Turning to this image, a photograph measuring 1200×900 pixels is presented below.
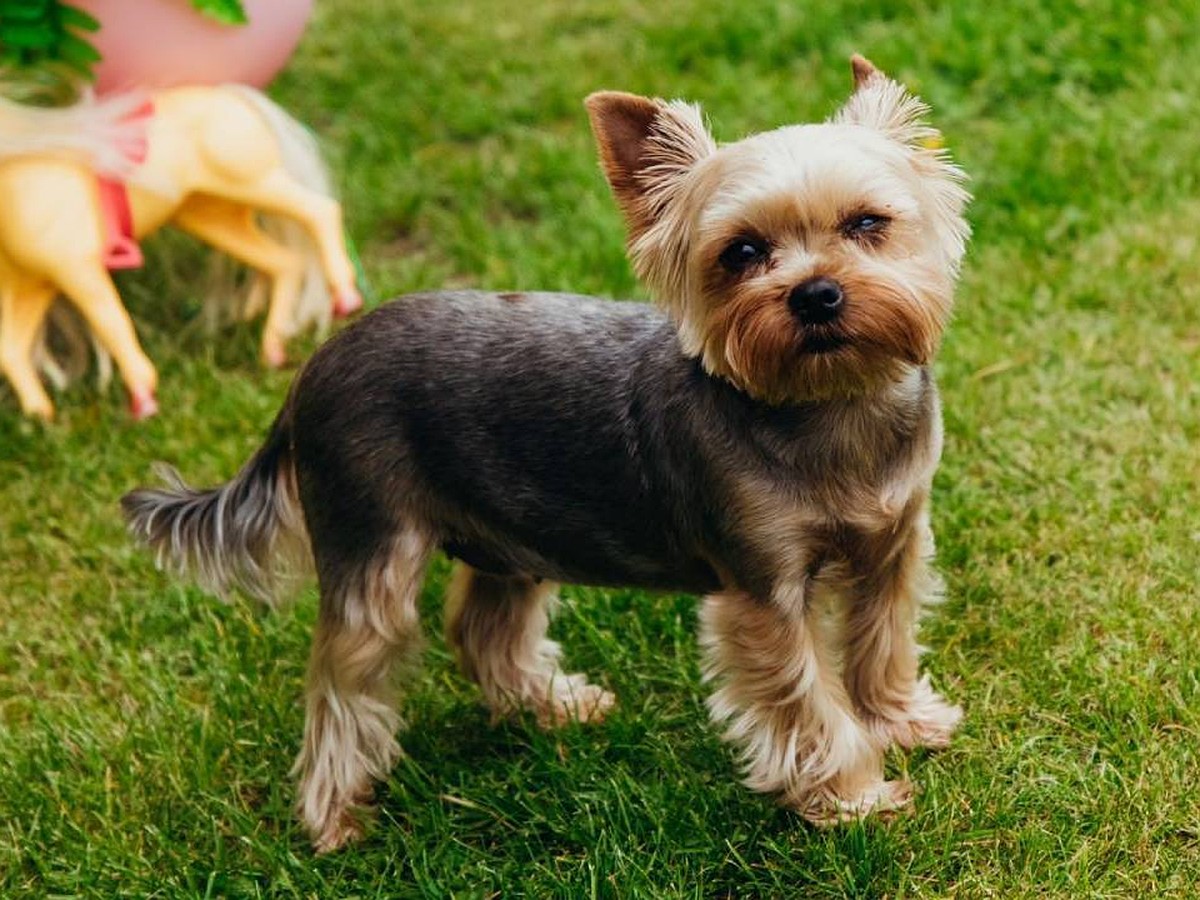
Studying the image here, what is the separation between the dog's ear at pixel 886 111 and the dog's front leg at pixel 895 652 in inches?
34.4

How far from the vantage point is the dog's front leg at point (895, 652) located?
3688 mm

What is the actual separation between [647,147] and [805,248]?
467mm

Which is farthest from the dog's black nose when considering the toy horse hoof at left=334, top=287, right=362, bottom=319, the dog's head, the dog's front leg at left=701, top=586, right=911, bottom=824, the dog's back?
the toy horse hoof at left=334, top=287, right=362, bottom=319

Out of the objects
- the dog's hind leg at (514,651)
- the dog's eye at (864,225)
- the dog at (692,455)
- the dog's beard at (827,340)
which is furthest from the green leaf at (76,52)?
the dog's eye at (864,225)

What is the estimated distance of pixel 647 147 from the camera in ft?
11.3

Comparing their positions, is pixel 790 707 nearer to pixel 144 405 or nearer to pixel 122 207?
pixel 144 405

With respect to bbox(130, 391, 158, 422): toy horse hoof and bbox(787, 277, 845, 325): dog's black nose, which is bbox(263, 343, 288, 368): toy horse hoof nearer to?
bbox(130, 391, 158, 422): toy horse hoof

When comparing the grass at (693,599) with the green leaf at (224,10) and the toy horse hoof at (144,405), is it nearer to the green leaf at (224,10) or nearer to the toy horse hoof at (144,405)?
the toy horse hoof at (144,405)

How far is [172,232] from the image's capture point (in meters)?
6.52

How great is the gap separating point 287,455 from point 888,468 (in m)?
1.49

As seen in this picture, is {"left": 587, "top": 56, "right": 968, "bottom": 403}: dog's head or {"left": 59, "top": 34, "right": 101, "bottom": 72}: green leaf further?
{"left": 59, "top": 34, "right": 101, "bottom": 72}: green leaf

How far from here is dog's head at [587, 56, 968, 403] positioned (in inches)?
123

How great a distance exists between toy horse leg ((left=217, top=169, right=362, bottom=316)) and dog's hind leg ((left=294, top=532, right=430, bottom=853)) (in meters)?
2.15

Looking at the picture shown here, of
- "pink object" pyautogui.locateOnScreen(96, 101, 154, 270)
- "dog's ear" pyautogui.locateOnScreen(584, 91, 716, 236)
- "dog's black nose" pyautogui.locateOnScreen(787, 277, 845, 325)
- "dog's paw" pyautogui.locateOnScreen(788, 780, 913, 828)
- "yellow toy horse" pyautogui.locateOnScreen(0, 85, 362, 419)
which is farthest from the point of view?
"pink object" pyautogui.locateOnScreen(96, 101, 154, 270)
